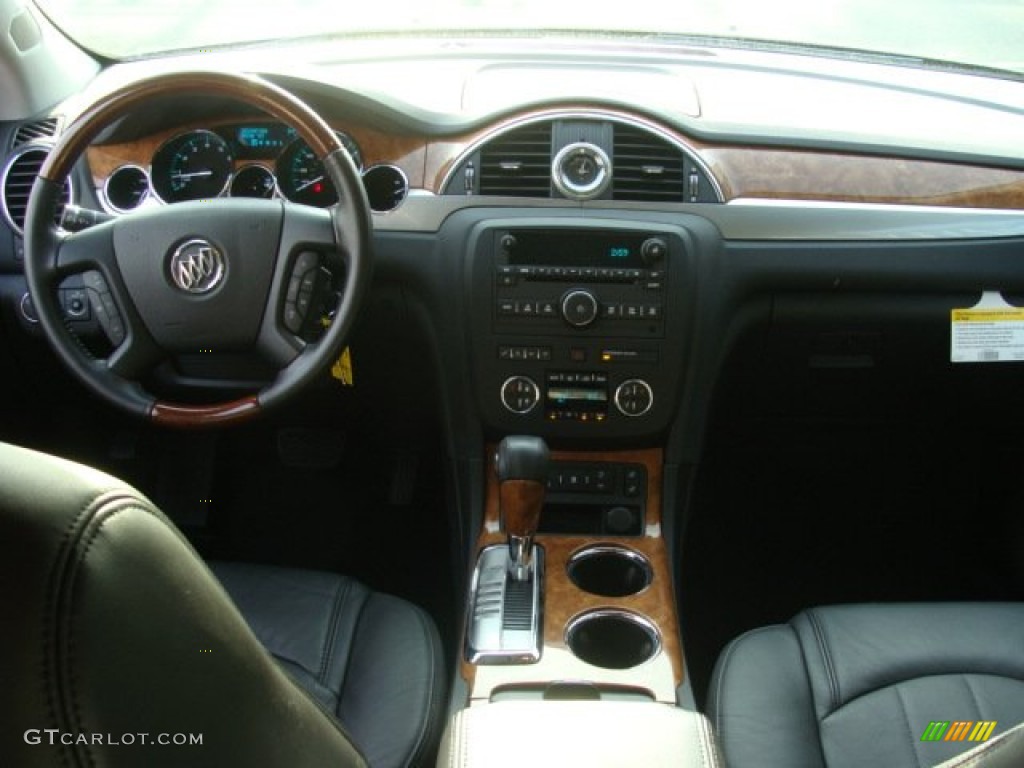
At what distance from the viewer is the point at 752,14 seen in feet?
8.51

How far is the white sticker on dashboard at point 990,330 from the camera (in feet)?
6.89

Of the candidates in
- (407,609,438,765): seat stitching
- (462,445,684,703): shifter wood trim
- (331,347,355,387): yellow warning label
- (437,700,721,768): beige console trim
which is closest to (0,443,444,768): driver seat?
(437,700,721,768): beige console trim

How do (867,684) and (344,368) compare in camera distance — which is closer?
(867,684)

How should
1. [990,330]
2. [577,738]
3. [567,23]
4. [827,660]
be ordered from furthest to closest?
[567,23] → [990,330] → [827,660] → [577,738]

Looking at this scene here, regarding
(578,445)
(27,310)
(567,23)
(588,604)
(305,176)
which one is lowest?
(588,604)

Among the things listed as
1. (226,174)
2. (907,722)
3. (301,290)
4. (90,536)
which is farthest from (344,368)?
(90,536)

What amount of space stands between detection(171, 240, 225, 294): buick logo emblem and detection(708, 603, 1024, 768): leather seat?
3.33ft

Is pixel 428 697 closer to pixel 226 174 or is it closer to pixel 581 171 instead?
pixel 581 171

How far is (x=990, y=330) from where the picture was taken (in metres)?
2.10

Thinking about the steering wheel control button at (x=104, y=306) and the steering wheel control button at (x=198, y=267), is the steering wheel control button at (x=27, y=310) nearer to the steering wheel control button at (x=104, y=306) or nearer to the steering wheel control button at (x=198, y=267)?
the steering wheel control button at (x=104, y=306)

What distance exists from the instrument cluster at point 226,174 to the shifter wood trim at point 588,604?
2.02 ft

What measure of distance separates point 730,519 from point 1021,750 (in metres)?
1.77

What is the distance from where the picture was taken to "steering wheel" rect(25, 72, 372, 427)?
174 centimetres

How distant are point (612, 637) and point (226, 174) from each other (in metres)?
1.12
